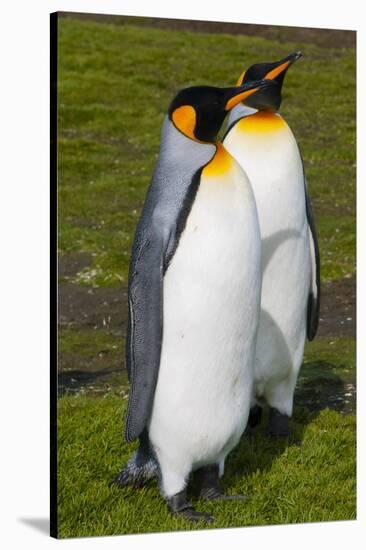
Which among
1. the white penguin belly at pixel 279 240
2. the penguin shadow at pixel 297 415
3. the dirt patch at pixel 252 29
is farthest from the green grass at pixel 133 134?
the white penguin belly at pixel 279 240

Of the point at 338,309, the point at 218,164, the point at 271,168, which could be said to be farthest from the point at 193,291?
the point at 338,309

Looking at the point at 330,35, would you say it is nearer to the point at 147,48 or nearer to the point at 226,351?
the point at 147,48

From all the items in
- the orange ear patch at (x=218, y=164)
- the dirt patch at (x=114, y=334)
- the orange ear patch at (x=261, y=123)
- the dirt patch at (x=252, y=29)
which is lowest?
the dirt patch at (x=114, y=334)

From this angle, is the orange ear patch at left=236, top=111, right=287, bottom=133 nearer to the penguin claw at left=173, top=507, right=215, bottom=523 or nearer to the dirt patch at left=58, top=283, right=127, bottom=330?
the penguin claw at left=173, top=507, right=215, bottom=523

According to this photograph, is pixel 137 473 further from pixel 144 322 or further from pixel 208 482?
pixel 144 322

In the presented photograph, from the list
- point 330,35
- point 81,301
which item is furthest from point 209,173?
point 81,301

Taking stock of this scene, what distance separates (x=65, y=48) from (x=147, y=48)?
427 millimetres

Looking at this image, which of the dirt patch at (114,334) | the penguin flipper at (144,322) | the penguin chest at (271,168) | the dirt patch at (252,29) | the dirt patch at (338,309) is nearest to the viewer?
the penguin flipper at (144,322)

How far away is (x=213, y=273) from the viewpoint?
138 inches

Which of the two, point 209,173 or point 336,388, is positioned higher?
point 209,173

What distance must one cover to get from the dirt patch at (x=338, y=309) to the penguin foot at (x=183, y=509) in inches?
62.2

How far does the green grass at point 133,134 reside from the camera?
5.74m

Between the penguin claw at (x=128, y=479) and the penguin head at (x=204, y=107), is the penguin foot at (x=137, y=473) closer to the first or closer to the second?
the penguin claw at (x=128, y=479)

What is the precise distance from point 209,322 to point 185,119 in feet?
1.99
